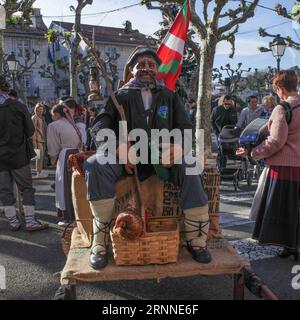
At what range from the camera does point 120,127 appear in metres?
3.55

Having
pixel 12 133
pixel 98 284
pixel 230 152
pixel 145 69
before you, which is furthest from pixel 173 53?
pixel 230 152

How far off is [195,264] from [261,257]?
1.87 meters

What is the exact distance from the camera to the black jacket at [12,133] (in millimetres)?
5930

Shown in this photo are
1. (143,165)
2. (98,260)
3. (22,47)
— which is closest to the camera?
(98,260)

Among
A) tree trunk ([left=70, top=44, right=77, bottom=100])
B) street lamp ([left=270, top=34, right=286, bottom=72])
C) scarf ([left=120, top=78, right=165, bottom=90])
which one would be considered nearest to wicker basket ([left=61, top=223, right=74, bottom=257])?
scarf ([left=120, top=78, right=165, bottom=90])

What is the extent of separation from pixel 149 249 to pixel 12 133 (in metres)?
3.64

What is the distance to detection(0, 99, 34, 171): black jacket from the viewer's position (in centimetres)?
593

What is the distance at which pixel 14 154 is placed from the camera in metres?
5.98

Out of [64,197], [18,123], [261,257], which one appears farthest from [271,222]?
[18,123]

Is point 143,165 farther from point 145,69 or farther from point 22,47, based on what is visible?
point 22,47

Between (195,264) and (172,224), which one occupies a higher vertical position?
(172,224)
